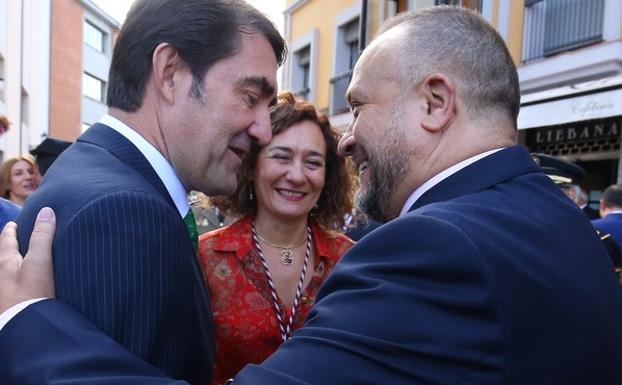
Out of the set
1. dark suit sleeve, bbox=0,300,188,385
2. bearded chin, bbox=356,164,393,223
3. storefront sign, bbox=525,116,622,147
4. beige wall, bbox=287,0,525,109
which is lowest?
dark suit sleeve, bbox=0,300,188,385

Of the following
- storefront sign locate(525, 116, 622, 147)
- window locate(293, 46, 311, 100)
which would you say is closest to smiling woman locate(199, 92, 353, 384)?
storefront sign locate(525, 116, 622, 147)

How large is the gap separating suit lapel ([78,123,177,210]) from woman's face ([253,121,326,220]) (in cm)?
121

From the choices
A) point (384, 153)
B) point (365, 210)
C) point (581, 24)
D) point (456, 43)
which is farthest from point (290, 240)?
point (581, 24)

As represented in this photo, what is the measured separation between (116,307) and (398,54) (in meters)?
0.90

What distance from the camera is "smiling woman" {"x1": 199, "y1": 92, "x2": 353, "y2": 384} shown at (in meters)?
2.21

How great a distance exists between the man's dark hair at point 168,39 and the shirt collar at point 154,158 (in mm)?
65

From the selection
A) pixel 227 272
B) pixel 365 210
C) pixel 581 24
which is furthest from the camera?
pixel 581 24

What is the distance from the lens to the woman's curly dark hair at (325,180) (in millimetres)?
2645

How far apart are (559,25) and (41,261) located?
27.8 ft

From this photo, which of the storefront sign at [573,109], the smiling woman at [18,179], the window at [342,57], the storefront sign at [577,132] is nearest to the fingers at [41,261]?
the smiling woman at [18,179]

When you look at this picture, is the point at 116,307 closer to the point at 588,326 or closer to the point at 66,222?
the point at 66,222

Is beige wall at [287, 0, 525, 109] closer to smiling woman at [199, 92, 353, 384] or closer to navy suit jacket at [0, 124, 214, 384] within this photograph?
smiling woman at [199, 92, 353, 384]

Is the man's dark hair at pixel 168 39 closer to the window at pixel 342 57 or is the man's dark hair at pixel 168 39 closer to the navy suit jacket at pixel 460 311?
the navy suit jacket at pixel 460 311

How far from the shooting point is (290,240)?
2.61 metres
